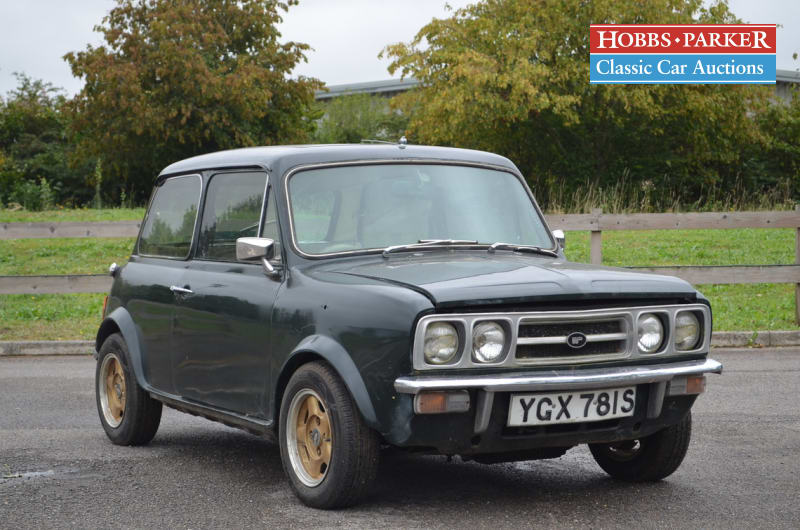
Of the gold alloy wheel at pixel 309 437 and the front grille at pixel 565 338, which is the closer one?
the front grille at pixel 565 338

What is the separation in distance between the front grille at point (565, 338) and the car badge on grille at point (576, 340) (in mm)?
14

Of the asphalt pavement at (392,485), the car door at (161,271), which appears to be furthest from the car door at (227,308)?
the asphalt pavement at (392,485)

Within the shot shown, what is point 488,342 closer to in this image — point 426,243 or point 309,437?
point 309,437

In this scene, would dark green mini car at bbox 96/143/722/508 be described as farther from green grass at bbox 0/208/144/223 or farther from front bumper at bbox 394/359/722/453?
green grass at bbox 0/208/144/223

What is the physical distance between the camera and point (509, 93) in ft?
121

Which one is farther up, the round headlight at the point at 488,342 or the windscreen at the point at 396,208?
the windscreen at the point at 396,208

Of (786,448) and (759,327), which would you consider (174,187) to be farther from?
(759,327)

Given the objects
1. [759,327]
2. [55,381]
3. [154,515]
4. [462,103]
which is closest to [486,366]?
[154,515]

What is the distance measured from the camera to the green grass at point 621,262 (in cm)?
1458

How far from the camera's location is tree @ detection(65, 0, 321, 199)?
147 feet

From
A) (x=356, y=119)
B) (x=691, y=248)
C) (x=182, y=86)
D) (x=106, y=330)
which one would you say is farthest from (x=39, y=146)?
(x=106, y=330)

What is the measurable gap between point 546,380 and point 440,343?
50cm

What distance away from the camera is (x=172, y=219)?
24.5ft

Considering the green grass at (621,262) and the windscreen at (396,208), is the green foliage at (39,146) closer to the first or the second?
the green grass at (621,262)
